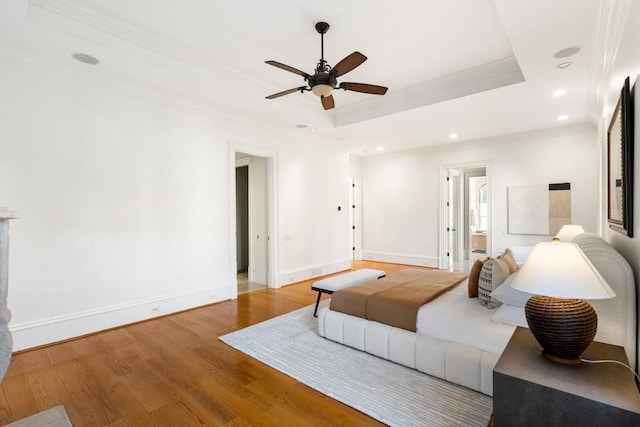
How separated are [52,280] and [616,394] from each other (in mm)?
4433

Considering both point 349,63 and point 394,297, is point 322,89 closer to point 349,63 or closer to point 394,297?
point 349,63

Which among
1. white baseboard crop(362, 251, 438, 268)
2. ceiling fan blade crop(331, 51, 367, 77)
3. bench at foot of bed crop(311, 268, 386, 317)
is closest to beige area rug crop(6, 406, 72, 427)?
bench at foot of bed crop(311, 268, 386, 317)

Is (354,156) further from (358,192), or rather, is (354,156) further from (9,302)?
(9,302)

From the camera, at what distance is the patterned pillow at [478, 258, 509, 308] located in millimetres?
2494

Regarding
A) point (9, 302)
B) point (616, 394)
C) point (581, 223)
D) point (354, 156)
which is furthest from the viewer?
point (354, 156)

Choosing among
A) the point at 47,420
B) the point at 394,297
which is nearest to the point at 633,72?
the point at 394,297

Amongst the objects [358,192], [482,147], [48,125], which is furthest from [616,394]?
[358,192]

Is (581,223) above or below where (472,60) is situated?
below

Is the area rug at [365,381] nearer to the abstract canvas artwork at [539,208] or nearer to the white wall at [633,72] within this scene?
the white wall at [633,72]

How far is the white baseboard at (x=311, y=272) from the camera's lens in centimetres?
566

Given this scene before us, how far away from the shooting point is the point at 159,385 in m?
2.46

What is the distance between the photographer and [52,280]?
10.5ft

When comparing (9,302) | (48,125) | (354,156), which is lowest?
(9,302)

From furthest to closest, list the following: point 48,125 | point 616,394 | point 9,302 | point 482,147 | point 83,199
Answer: point 482,147
point 83,199
point 48,125
point 9,302
point 616,394
